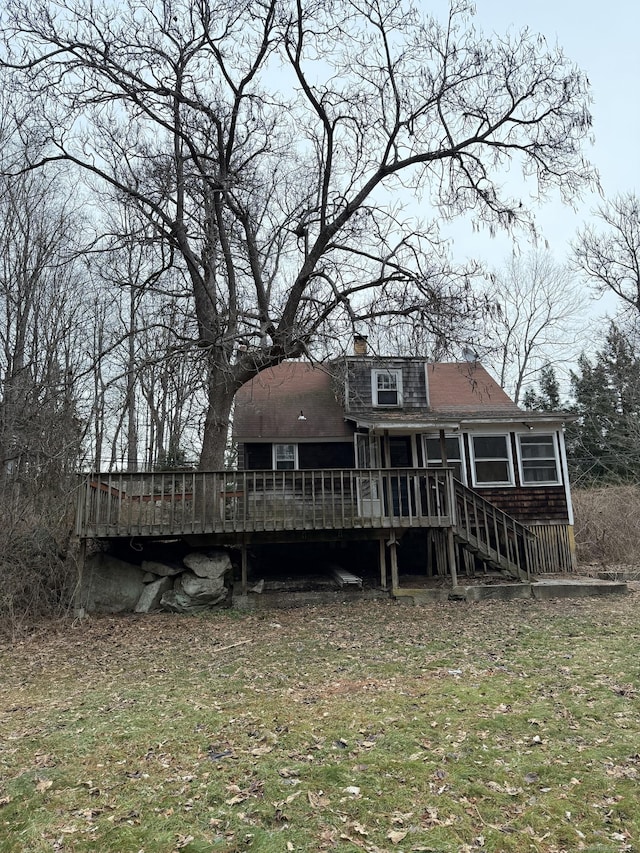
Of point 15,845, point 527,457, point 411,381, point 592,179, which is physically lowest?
point 15,845

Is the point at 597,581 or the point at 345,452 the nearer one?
the point at 597,581

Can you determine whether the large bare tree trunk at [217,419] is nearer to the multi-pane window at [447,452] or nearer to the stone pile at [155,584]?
the stone pile at [155,584]

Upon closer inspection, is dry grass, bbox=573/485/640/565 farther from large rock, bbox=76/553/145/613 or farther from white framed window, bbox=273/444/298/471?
large rock, bbox=76/553/145/613

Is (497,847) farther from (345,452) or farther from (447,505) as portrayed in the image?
(345,452)

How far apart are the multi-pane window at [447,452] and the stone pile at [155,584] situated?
6755 mm

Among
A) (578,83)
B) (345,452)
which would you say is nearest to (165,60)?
(578,83)

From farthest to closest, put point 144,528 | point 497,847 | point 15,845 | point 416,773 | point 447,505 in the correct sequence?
point 447,505, point 144,528, point 416,773, point 15,845, point 497,847

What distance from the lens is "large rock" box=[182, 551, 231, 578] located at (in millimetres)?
12227

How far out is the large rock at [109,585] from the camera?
11.8 m

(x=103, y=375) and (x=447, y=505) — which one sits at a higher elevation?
(x=103, y=375)

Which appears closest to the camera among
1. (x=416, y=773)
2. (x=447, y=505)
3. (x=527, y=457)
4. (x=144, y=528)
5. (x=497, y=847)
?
(x=497, y=847)

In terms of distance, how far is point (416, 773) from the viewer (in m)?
4.54

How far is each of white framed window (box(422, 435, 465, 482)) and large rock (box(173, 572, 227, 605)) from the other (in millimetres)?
6892

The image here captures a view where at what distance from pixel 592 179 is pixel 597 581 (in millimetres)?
9646
